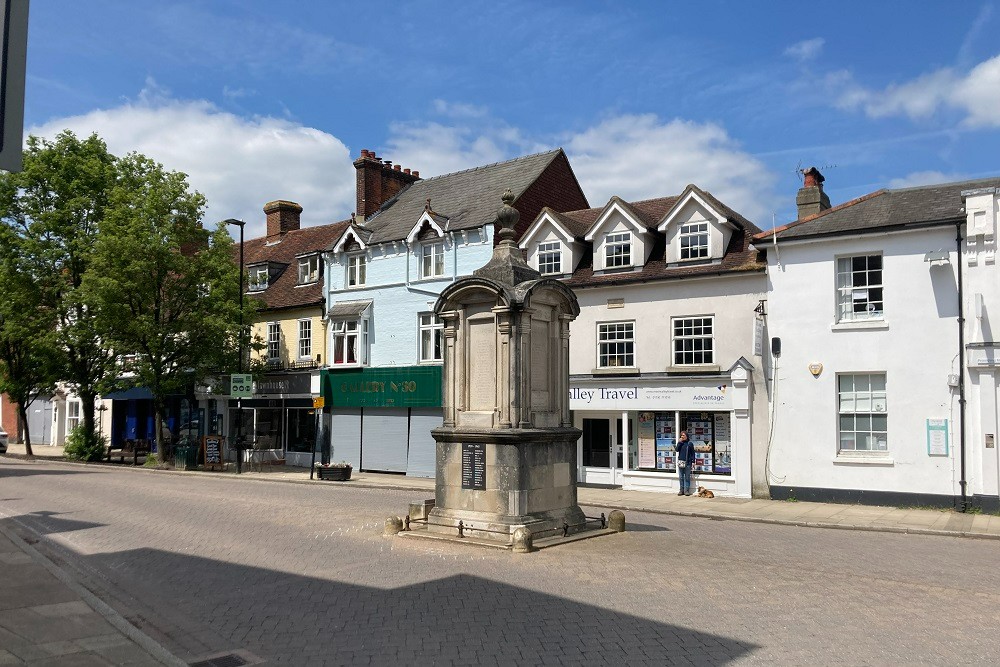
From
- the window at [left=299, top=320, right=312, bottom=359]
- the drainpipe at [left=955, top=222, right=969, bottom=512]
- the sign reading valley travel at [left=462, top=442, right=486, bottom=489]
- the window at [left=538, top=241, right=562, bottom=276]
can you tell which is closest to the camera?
the sign reading valley travel at [left=462, top=442, right=486, bottom=489]

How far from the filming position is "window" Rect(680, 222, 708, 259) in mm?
24094

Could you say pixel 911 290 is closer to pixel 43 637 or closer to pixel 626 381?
pixel 626 381

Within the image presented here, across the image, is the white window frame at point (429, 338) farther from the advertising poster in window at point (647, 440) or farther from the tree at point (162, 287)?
the advertising poster in window at point (647, 440)

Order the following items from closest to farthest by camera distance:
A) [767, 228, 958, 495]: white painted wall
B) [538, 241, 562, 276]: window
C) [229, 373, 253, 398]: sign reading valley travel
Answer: [767, 228, 958, 495]: white painted wall → [538, 241, 562, 276]: window → [229, 373, 253, 398]: sign reading valley travel

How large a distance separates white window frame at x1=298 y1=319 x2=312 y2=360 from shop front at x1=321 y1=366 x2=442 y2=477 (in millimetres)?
1775

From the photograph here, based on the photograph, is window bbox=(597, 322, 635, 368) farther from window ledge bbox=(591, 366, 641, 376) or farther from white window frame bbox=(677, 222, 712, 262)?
white window frame bbox=(677, 222, 712, 262)

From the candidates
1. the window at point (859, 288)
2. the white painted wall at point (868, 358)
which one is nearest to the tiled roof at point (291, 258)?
the white painted wall at point (868, 358)

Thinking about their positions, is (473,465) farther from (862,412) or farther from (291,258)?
(291,258)

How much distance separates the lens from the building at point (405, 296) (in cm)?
2956

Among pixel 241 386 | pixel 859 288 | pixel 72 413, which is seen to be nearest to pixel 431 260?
pixel 241 386

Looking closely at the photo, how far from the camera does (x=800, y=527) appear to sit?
17.5 meters

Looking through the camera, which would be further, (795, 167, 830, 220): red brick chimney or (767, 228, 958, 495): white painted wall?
(795, 167, 830, 220): red brick chimney

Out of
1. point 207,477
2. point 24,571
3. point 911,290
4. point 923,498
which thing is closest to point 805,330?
point 911,290

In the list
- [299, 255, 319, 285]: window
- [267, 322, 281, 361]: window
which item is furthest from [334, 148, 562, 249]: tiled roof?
[267, 322, 281, 361]: window
